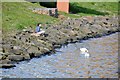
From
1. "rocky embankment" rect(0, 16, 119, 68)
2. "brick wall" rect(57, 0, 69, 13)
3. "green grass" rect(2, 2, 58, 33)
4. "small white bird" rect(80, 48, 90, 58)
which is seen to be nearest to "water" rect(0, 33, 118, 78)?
"small white bird" rect(80, 48, 90, 58)

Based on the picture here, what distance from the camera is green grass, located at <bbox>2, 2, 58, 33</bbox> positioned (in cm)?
4250

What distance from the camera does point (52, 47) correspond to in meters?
36.0

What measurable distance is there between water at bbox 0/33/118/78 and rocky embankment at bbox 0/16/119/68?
68 centimetres

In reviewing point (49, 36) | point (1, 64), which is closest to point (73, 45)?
point (49, 36)

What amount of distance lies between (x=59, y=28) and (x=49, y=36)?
5.56m

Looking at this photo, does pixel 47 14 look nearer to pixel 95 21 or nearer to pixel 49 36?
pixel 95 21

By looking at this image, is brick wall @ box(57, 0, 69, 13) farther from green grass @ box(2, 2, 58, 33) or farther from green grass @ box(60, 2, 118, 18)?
green grass @ box(2, 2, 58, 33)

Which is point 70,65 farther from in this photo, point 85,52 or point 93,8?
point 93,8

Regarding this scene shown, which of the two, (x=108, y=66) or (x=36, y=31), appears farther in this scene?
(x=36, y=31)

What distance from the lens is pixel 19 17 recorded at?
46.4 meters

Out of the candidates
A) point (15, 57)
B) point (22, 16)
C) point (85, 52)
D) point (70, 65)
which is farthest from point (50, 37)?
point (15, 57)

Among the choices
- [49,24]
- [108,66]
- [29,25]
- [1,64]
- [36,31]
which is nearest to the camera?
[1,64]

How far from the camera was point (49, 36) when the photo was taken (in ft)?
131

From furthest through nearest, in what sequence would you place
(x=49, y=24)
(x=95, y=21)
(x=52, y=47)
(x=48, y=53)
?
1. (x=95, y=21)
2. (x=49, y=24)
3. (x=52, y=47)
4. (x=48, y=53)
